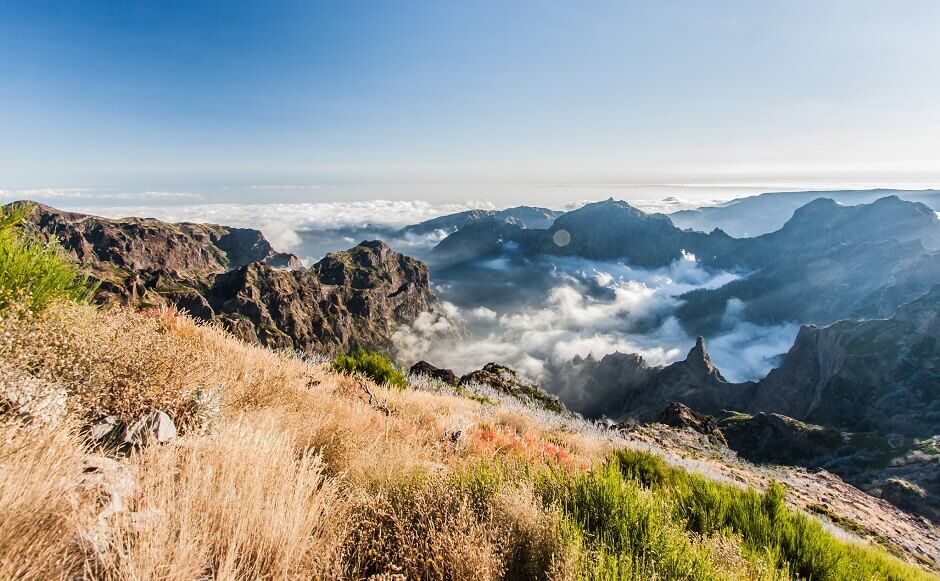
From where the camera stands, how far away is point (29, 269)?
595cm

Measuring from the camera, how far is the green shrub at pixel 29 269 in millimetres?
5469

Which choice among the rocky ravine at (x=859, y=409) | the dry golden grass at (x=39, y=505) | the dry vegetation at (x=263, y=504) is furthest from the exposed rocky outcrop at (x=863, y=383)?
the dry golden grass at (x=39, y=505)

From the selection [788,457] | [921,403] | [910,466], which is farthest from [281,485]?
[921,403]

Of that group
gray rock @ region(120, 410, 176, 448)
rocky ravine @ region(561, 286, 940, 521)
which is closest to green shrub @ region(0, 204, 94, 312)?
gray rock @ region(120, 410, 176, 448)

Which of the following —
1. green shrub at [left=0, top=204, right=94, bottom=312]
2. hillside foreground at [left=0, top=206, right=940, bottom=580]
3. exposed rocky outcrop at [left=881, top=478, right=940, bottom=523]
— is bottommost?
exposed rocky outcrop at [left=881, top=478, right=940, bottom=523]

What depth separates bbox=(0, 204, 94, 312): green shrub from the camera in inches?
215

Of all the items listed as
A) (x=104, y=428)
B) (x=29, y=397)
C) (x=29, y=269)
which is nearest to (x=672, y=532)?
(x=104, y=428)

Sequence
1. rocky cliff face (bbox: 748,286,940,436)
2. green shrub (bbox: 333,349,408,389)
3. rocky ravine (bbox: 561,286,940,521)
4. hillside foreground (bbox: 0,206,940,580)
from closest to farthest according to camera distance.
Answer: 1. hillside foreground (bbox: 0,206,940,580)
2. green shrub (bbox: 333,349,408,389)
3. rocky ravine (bbox: 561,286,940,521)
4. rocky cliff face (bbox: 748,286,940,436)

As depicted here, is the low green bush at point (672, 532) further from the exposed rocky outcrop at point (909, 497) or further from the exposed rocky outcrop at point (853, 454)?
the exposed rocky outcrop at point (853, 454)

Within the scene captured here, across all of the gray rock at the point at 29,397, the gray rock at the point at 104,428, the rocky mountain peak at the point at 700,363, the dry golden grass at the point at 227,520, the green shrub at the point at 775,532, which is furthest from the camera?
the rocky mountain peak at the point at 700,363

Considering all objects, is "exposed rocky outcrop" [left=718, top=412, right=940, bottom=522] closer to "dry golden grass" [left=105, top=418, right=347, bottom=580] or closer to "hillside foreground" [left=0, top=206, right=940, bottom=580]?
"hillside foreground" [left=0, top=206, right=940, bottom=580]

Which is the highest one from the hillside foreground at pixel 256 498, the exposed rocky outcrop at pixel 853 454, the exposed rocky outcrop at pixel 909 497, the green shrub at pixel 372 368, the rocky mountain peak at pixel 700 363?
the hillside foreground at pixel 256 498

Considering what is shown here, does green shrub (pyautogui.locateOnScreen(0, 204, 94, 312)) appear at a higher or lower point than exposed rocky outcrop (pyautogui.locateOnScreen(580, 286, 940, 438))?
higher

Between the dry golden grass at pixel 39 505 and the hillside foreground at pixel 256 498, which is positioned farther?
the hillside foreground at pixel 256 498
